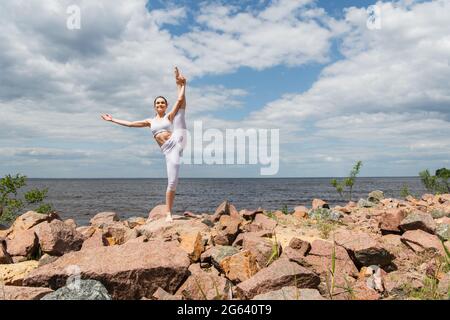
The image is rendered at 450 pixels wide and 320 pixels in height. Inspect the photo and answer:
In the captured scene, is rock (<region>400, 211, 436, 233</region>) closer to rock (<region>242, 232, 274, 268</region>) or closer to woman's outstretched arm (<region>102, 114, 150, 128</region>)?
rock (<region>242, 232, 274, 268</region>)

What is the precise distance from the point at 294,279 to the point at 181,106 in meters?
5.16

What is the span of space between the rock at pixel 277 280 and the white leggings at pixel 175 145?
13.7ft

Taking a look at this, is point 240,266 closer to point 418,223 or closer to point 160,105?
point 160,105

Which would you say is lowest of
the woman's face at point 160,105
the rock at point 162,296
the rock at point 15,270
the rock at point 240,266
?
the rock at point 15,270

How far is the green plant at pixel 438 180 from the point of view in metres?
43.4

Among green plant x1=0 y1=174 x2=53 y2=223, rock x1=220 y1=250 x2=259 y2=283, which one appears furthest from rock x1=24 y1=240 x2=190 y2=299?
green plant x1=0 y1=174 x2=53 y2=223

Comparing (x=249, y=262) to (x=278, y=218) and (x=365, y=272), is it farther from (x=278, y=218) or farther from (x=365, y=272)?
(x=278, y=218)

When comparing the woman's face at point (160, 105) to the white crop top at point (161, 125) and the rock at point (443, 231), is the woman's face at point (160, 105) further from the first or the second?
the rock at point (443, 231)

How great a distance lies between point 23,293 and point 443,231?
888 centimetres

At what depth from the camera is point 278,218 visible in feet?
42.0

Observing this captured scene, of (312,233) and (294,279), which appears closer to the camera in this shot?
(294,279)

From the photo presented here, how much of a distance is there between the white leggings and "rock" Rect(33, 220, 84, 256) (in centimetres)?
249

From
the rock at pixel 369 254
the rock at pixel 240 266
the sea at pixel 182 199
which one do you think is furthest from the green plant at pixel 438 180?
the rock at pixel 240 266
